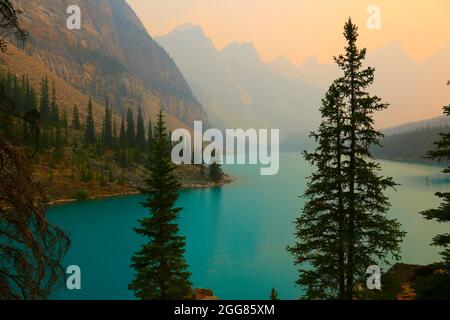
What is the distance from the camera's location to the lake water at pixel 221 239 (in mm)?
40281

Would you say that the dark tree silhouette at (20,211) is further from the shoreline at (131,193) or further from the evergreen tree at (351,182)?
the shoreline at (131,193)

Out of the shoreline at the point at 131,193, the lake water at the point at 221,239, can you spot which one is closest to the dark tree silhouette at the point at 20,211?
the lake water at the point at 221,239

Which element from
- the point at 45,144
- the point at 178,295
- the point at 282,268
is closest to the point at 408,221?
the point at 282,268

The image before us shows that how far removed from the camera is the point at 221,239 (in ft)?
197

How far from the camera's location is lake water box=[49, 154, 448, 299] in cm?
4028

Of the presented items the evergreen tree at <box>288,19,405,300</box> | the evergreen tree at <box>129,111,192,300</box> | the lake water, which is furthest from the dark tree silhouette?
the lake water

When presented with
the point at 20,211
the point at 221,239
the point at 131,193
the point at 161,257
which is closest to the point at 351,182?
the point at 161,257

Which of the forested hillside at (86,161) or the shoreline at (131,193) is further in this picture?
the forested hillside at (86,161)

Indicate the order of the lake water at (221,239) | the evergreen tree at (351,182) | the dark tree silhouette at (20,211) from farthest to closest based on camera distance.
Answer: the lake water at (221,239) → the evergreen tree at (351,182) → the dark tree silhouette at (20,211)

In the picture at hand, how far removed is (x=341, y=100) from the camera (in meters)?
18.1

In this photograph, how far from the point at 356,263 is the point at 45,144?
113 meters

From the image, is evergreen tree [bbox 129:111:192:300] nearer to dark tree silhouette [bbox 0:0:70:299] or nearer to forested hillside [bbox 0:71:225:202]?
dark tree silhouette [bbox 0:0:70:299]
